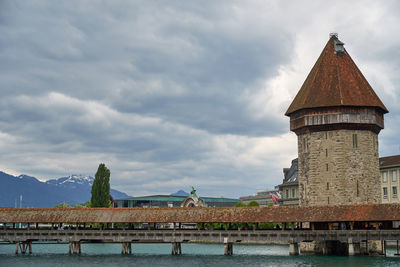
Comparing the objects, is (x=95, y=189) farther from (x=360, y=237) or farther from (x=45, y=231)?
(x=360, y=237)

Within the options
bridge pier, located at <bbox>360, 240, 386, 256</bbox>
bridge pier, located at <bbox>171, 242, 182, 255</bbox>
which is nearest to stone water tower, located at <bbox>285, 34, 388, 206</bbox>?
bridge pier, located at <bbox>360, 240, 386, 256</bbox>

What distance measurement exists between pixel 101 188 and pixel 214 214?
2892cm

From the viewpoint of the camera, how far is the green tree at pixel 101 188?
2494 inches

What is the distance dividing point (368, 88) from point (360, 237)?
12400 mm

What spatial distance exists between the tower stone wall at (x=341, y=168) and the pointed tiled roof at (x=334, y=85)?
2.18 m

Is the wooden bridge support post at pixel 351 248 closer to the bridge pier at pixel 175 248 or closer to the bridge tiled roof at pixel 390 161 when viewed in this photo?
the bridge pier at pixel 175 248

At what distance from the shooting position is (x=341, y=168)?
3859 cm

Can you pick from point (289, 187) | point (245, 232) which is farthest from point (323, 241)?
point (289, 187)

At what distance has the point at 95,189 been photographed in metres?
63.6

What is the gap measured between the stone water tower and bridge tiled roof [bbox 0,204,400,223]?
151 inches

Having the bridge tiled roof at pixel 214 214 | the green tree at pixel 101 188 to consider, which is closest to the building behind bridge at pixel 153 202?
the green tree at pixel 101 188

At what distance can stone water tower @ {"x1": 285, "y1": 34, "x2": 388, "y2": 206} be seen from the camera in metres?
38.6

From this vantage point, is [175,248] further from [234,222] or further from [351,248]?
[351,248]

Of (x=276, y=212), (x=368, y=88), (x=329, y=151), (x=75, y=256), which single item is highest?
(x=368, y=88)
